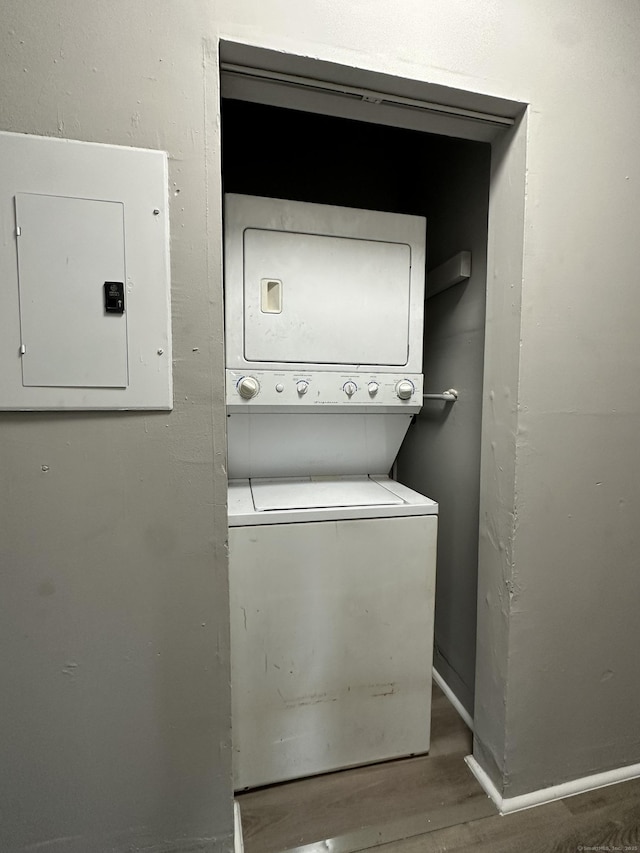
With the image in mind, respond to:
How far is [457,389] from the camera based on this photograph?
173 centimetres

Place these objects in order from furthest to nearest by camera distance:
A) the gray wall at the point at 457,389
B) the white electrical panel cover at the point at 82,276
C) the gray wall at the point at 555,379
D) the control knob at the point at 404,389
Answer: the gray wall at the point at 457,389, the control knob at the point at 404,389, the gray wall at the point at 555,379, the white electrical panel cover at the point at 82,276

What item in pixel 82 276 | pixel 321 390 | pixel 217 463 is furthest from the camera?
pixel 321 390

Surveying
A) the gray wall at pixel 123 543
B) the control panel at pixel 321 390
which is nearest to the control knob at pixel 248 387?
the control panel at pixel 321 390

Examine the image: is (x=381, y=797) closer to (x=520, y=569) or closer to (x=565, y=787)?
(x=565, y=787)

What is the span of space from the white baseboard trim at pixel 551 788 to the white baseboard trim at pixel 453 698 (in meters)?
0.19

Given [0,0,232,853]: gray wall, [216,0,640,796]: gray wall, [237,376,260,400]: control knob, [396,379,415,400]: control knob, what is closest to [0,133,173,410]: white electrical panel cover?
[0,0,232,853]: gray wall

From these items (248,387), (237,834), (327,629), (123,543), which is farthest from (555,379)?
(237,834)

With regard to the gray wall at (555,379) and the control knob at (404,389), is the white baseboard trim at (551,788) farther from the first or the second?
the control knob at (404,389)

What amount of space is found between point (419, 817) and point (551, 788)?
445mm

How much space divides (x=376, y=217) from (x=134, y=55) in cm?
80

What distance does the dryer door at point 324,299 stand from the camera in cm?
135

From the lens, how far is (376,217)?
143 centimetres

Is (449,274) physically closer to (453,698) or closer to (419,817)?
(453,698)

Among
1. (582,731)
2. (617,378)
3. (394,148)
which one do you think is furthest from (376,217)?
(582,731)
